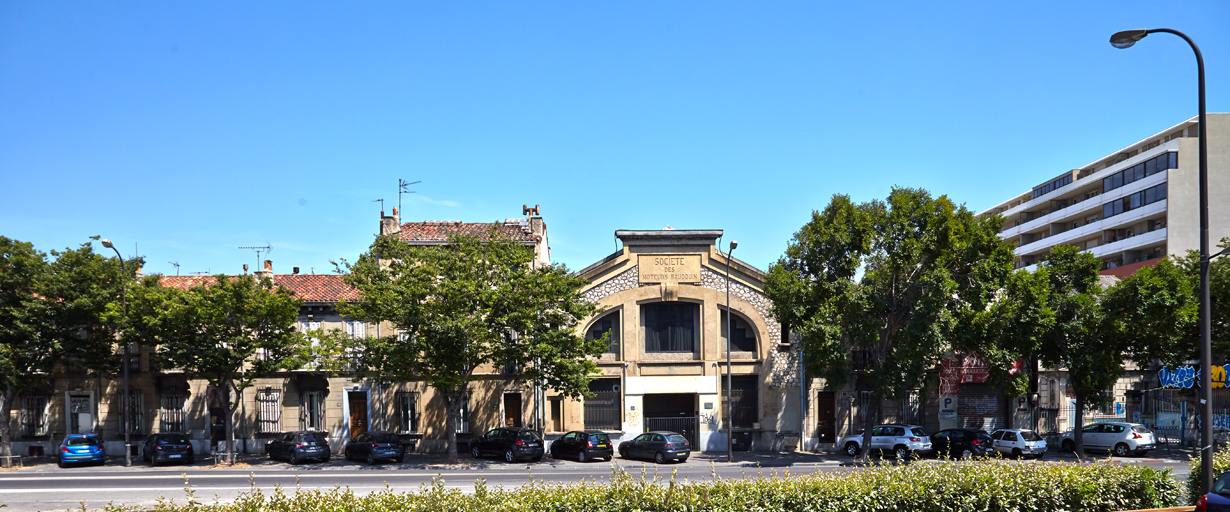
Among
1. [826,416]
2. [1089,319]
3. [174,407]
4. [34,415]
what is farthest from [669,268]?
[34,415]

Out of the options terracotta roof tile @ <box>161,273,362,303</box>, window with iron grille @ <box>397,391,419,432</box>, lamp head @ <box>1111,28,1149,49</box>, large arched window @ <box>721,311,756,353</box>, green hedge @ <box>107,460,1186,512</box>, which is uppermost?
lamp head @ <box>1111,28,1149,49</box>

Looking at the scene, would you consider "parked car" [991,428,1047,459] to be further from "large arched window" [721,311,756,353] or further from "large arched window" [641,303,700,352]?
"large arched window" [641,303,700,352]

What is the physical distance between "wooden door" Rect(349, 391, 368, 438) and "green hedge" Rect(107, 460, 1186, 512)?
24971mm

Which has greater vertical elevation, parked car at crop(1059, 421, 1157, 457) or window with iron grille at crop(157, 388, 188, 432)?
window with iron grille at crop(157, 388, 188, 432)

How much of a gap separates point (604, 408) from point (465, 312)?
953 cm

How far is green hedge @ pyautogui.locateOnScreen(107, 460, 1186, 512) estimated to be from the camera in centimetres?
1116

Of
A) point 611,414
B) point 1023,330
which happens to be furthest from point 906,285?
point 611,414

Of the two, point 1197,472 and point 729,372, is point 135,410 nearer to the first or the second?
point 729,372

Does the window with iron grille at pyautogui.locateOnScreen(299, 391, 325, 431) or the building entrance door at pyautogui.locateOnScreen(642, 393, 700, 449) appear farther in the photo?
the building entrance door at pyautogui.locateOnScreen(642, 393, 700, 449)

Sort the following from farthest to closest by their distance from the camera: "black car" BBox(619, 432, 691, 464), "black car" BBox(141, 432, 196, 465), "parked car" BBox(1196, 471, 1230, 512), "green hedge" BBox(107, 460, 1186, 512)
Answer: "black car" BBox(141, 432, 196, 465) < "black car" BBox(619, 432, 691, 464) < "parked car" BBox(1196, 471, 1230, 512) < "green hedge" BBox(107, 460, 1186, 512)

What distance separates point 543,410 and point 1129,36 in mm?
27989

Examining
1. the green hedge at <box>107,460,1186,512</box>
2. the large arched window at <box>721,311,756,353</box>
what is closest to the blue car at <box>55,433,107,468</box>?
the green hedge at <box>107,460,1186,512</box>

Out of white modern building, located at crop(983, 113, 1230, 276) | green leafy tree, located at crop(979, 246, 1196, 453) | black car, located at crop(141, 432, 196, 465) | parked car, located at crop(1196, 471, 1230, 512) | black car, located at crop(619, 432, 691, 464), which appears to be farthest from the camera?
white modern building, located at crop(983, 113, 1230, 276)

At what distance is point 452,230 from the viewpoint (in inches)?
1506
